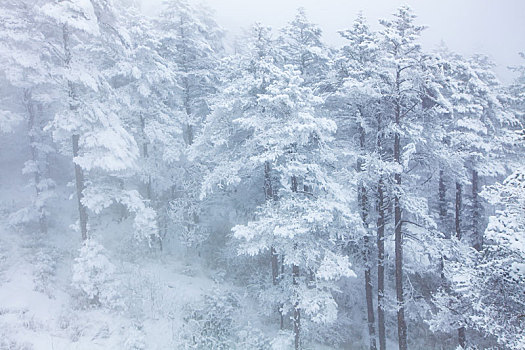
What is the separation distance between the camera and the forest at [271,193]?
1192 cm

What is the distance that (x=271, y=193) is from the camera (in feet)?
49.7

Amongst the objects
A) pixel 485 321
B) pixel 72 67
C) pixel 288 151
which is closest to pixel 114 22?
pixel 72 67

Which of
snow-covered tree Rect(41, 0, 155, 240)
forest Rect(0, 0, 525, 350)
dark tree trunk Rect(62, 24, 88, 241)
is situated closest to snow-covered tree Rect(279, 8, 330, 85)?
forest Rect(0, 0, 525, 350)

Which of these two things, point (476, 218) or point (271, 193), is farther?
point (476, 218)

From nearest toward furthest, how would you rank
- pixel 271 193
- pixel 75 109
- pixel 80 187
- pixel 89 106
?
pixel 89 106
pixel 75 109
pixel 80 187
pixel 271 193

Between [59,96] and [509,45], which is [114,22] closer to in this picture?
[59,96]

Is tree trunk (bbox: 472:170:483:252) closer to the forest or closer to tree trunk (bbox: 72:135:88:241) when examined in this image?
the forest

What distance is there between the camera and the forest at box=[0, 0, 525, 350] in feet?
39.1

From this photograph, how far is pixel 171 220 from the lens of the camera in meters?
22.6

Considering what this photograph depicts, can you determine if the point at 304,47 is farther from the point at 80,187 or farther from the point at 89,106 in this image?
the point at 80,187

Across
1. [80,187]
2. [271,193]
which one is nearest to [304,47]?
[271,193]

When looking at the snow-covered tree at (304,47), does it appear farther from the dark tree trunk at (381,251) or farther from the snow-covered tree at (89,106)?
the snow-covered tree at (89,106)

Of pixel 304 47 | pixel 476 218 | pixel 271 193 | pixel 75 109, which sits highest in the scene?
pixel 304 47

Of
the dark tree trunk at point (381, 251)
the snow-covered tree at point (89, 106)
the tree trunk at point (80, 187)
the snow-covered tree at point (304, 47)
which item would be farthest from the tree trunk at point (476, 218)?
the tree trunk at point (80, 187)
